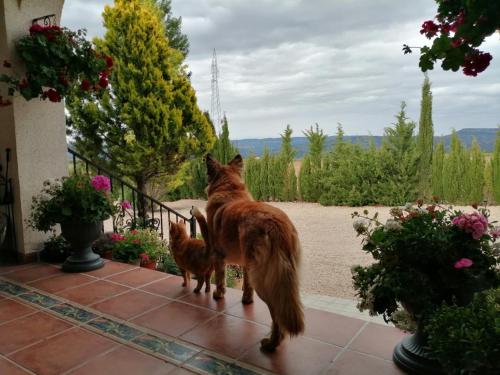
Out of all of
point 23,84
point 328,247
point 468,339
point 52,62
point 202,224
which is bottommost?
point 328,247

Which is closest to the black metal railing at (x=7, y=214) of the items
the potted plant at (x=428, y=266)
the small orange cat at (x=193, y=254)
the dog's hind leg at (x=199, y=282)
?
the small orange cat at (x=193, y=254)

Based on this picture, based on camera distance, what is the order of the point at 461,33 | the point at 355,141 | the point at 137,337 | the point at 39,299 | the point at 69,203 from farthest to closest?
the point at 355,141
the point at 69,203
the point at 39,299
the point at 137,337
the point at 461,33

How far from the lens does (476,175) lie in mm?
10602

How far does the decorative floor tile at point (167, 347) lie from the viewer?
1982 millimetres

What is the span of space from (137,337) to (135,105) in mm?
6908

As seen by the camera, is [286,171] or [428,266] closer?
[428,266]

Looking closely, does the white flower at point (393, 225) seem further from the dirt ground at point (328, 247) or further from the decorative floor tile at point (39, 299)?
the decorative floor tile at point (39, 299)

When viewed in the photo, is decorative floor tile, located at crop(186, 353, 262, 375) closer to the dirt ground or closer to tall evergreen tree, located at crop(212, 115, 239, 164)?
the dirt ground

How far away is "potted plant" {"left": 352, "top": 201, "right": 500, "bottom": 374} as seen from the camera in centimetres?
164

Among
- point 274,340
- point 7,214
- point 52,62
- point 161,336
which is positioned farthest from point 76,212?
point 274,340

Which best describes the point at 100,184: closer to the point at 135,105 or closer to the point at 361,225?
the point at 361,225

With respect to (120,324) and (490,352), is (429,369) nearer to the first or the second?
(490,352)

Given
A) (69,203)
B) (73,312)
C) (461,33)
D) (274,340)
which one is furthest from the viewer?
(69,203)

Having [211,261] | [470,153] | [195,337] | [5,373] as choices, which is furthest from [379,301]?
[470,153]
